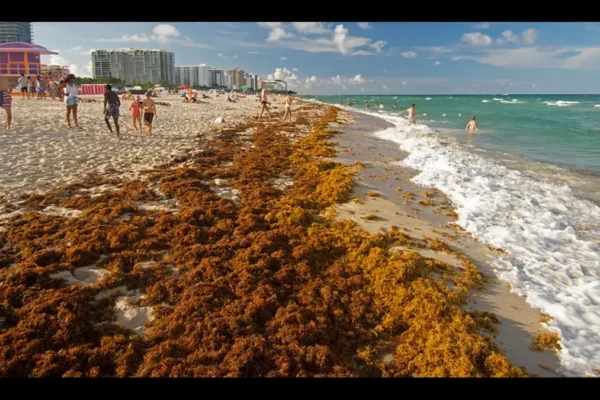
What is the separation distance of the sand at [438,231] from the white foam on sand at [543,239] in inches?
6.6

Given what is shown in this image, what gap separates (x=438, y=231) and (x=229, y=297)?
3.66 meters

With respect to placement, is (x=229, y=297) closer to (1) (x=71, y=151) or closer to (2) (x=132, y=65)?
(1) (x=71, y=151)

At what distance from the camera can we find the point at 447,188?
7984mm

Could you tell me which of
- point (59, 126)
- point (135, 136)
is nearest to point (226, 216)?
point (135, 136)

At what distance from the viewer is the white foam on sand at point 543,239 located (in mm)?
3463

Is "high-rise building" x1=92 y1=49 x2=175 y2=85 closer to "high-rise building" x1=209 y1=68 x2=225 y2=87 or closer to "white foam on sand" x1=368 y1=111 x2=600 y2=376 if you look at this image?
"high-rise building" x1=209 y1=68 x2=225 y2=87

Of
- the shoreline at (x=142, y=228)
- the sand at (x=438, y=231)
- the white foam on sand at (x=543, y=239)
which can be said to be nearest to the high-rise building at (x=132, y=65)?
the shoreline at (x=142, y=228)

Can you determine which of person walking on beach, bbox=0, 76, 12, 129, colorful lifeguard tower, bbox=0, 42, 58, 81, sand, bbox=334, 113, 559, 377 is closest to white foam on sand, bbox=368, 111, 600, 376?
sand, bbox=334, 113, 559, 377

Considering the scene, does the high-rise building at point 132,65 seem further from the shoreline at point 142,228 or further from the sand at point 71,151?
the shoreline at point 142,228

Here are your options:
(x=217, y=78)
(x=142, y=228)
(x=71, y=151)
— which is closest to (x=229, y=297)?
(x=142, y=228)

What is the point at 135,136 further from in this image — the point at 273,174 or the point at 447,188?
the point at 447,188

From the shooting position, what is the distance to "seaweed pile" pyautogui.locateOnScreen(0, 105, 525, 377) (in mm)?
2861

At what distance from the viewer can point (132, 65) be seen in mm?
133375
